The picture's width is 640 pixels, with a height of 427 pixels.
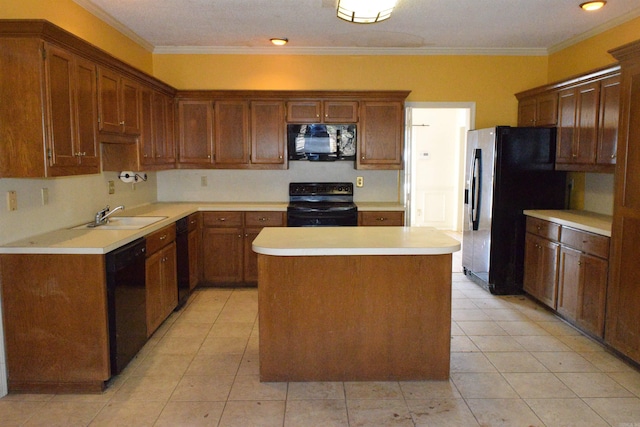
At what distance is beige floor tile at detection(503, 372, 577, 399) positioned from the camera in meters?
2.77

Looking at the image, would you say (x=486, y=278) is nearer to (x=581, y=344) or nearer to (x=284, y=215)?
(x=581, y=344)

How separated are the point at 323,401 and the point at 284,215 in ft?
8.19

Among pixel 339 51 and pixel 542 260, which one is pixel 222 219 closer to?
pixel 339 51

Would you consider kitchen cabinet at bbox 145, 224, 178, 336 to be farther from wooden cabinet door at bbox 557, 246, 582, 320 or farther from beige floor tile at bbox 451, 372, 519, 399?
wooden cabinet door at bbox 557, 246, 582, 320

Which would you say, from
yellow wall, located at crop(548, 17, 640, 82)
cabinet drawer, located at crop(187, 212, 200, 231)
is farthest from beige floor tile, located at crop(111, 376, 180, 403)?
yellow wall, located at crop(548, 17, 640, 82)

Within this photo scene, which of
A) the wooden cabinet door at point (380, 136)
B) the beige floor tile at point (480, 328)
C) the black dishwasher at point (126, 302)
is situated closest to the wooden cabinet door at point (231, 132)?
the wooden cabinet door at point (380, 136)

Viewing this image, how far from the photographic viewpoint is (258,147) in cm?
505

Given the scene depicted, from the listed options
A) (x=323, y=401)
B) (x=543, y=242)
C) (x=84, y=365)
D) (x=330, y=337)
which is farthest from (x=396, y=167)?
(x=84, y=365)

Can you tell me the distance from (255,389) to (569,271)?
8.80 ft

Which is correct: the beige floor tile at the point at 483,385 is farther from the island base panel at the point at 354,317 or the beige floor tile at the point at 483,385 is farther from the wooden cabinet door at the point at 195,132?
the wooden cabinet door at the point at 195,132

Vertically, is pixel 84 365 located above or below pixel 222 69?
below

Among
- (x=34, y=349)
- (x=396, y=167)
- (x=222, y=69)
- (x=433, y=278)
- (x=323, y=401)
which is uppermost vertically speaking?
(x=222, y=69)

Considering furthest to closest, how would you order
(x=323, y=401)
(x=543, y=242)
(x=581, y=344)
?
(x=543, y=242) < (x=581, y=344) < (x=323, y=401)

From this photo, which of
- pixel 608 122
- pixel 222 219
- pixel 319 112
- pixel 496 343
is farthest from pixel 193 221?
pixel 608 122
